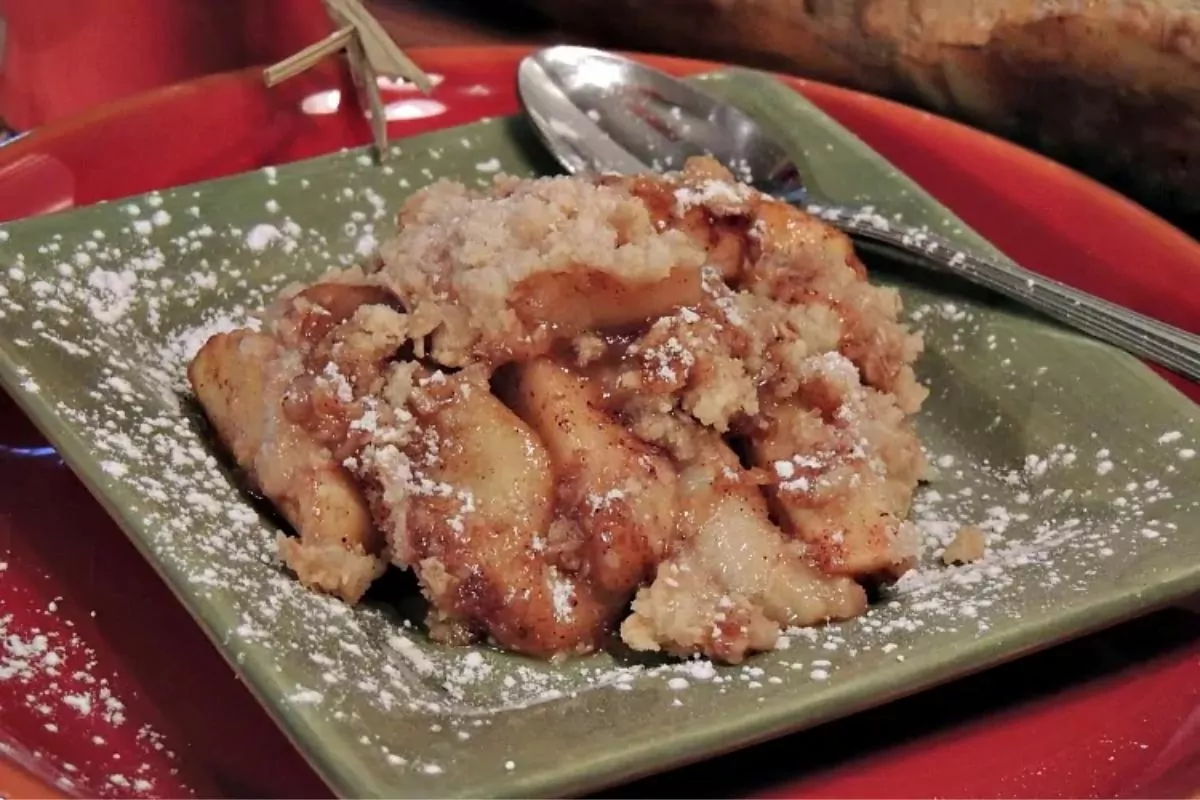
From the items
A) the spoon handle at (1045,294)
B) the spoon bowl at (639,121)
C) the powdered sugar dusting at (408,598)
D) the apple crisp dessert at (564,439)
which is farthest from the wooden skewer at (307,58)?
the spoon handle at (1045,294)

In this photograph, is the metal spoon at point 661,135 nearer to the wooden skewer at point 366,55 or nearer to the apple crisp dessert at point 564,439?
the wooden skewer at point 366,55

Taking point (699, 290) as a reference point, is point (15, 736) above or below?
below

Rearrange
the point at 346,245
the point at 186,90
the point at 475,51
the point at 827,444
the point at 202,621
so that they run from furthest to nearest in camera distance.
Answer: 1. the point at 475,51
2. the point at 186,90
3. the point at 346,245
4. the point at 827,444
5. the point at 202,621

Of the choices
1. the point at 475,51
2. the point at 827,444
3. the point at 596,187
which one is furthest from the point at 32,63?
the point at 827,444

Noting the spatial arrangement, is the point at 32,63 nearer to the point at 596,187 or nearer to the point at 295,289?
the point at 295,289

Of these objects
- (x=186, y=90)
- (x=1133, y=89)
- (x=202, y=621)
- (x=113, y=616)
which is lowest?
(x=113, y=616)

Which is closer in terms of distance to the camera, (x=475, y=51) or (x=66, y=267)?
(x=66, y=267)

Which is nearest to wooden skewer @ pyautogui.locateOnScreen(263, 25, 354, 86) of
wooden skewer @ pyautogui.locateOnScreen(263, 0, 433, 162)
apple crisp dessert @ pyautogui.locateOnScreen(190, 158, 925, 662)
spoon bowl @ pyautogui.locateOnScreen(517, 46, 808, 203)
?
wooden skewer @ pyautogui.locateOnScreen(263, 0, 433, 162)

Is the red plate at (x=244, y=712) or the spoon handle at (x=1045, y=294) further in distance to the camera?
the spoon handle at (x=1045, y=294)
